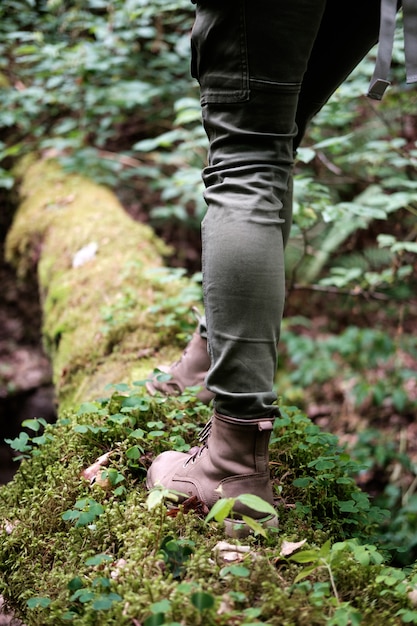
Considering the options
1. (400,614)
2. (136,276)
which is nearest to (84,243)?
(136,276)

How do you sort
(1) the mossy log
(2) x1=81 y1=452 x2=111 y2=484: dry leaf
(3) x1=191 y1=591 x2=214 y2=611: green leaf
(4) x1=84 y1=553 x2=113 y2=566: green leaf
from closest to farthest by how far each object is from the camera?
(3) x1=191 y1=591 x2=214 y2=611: green leaf, (4) x1=84 y1=553 x2=113 y2=566: green leaf, (2) x1=81 y1=452 x2=111 y2=484: dry leaf, (1) the mossy log

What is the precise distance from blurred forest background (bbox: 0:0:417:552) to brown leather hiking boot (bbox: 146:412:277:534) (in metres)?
2.15

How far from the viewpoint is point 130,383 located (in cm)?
219

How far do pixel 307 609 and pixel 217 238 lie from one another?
2.66ft

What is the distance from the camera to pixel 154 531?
129 centimetres

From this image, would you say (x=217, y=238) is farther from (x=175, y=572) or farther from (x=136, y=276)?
(x=136, y=276)

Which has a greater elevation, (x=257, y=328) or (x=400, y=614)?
(x=257, y=328)

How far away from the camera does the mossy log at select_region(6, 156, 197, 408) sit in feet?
8.21

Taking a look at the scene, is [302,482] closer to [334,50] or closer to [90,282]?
[334,50]

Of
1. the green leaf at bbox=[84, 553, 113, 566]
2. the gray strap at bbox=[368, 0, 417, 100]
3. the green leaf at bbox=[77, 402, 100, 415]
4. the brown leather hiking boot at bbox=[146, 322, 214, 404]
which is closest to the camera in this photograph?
the green leaf at bbox=[84, 553, 113, 566]

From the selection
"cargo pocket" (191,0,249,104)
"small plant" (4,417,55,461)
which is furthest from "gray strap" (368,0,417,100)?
"small plant" (4,417,55,461)

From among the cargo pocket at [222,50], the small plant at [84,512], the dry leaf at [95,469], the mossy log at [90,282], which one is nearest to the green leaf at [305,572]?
the small plant at [84,512]

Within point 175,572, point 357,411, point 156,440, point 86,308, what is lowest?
point 357,411

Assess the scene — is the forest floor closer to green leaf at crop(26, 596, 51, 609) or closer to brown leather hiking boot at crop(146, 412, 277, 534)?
brown leather hiking boot at crop(146, 412, 277, 534)
